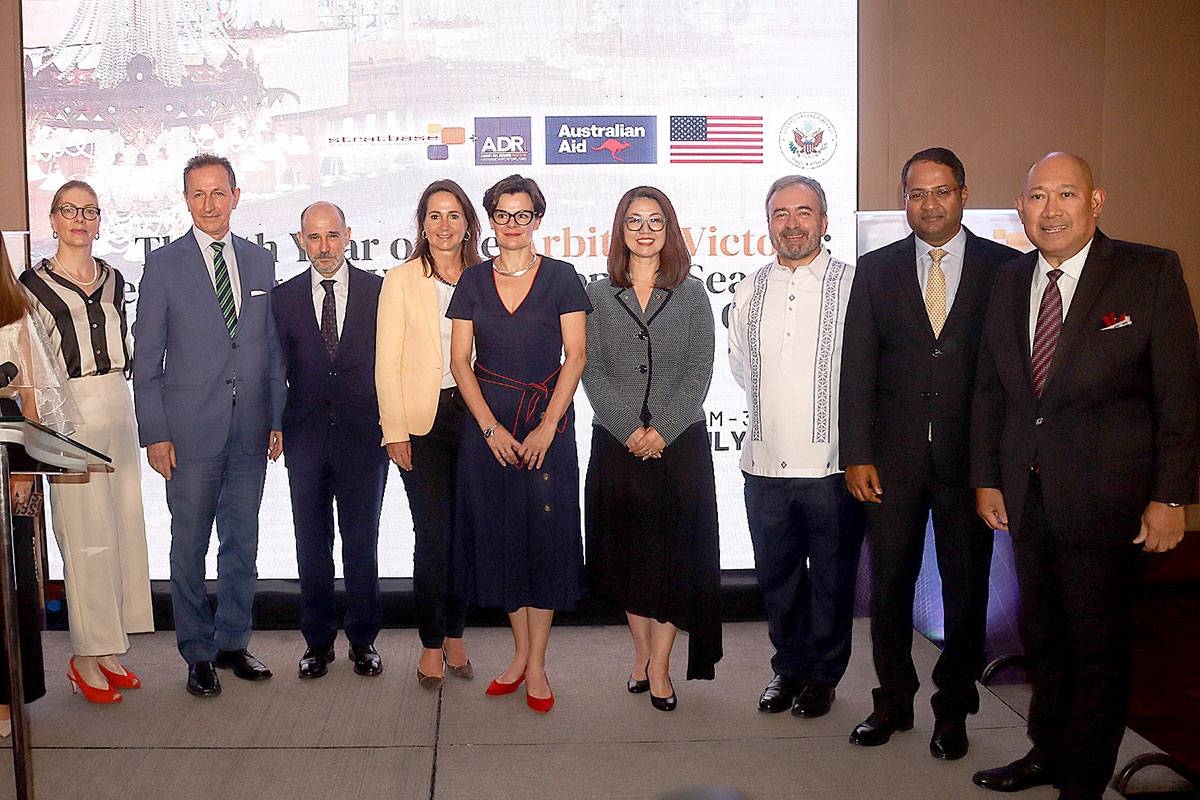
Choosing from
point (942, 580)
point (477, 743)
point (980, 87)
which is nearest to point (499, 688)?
point (477, 743)

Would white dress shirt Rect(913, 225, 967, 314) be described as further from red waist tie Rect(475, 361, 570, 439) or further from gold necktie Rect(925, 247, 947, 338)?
red waist tie Rect(475, 361, 570, 439)

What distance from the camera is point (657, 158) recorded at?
15.6 feet

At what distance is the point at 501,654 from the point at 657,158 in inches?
88.0

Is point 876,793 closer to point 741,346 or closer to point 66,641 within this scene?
point 741,346

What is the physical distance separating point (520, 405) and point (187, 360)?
1201 millimetres

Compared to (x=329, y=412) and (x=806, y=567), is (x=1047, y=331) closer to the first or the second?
(x=806, y=567)

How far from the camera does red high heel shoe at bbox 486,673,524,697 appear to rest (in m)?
3.76

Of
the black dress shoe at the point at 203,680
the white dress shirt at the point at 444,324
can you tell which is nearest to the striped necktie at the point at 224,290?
the white dress shirt at the point at 444,324

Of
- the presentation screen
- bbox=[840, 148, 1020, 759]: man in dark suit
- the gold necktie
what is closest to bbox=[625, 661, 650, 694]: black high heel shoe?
bbox=[840, 148, 1020, 759]: man in dark suit

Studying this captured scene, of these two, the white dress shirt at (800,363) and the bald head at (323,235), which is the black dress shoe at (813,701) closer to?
the white dress shirt at (800,363)

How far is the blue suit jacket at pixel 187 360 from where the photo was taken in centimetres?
371

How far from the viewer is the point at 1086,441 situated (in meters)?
2.69

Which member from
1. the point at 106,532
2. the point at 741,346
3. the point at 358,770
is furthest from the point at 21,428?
the point at 741,346

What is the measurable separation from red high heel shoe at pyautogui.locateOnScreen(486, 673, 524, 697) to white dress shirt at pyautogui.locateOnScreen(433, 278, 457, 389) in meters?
1.05
